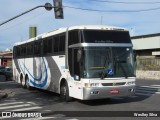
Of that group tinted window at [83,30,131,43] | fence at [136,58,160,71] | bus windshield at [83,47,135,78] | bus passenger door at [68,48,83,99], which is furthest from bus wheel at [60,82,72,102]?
fence at [136,58,160,71]

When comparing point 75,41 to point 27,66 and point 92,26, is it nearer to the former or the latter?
point 92,26

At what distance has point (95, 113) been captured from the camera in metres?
12.6

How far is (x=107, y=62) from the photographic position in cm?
1453

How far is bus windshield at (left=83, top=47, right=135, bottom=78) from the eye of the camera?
1432cm

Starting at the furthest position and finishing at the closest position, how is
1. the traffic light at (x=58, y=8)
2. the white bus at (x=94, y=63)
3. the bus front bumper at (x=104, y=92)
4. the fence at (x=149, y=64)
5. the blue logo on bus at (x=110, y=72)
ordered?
→ the fence at (x=149, y=64) < the traffic light at (x=58, y=8) < the blue logo on bus at (x=110, y=72) < the white bus at (x=94, y=63) < the bus front bumper at (x=104, y=92)

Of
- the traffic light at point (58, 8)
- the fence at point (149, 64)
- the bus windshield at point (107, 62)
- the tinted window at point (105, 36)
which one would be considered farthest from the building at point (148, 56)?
the bus windshield at point (107, 62)

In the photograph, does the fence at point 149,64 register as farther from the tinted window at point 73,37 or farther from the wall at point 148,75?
the tinted window at point 73,37

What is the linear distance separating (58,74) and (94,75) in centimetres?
339

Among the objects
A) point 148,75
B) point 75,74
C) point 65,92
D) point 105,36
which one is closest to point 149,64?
point 148,75

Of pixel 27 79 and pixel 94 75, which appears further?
pixel 27 79

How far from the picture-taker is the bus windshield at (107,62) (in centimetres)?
1432

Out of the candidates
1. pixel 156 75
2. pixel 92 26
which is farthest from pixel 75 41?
pixel 156 75

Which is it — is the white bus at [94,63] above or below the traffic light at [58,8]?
below

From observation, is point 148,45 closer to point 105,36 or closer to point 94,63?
point 105,36
